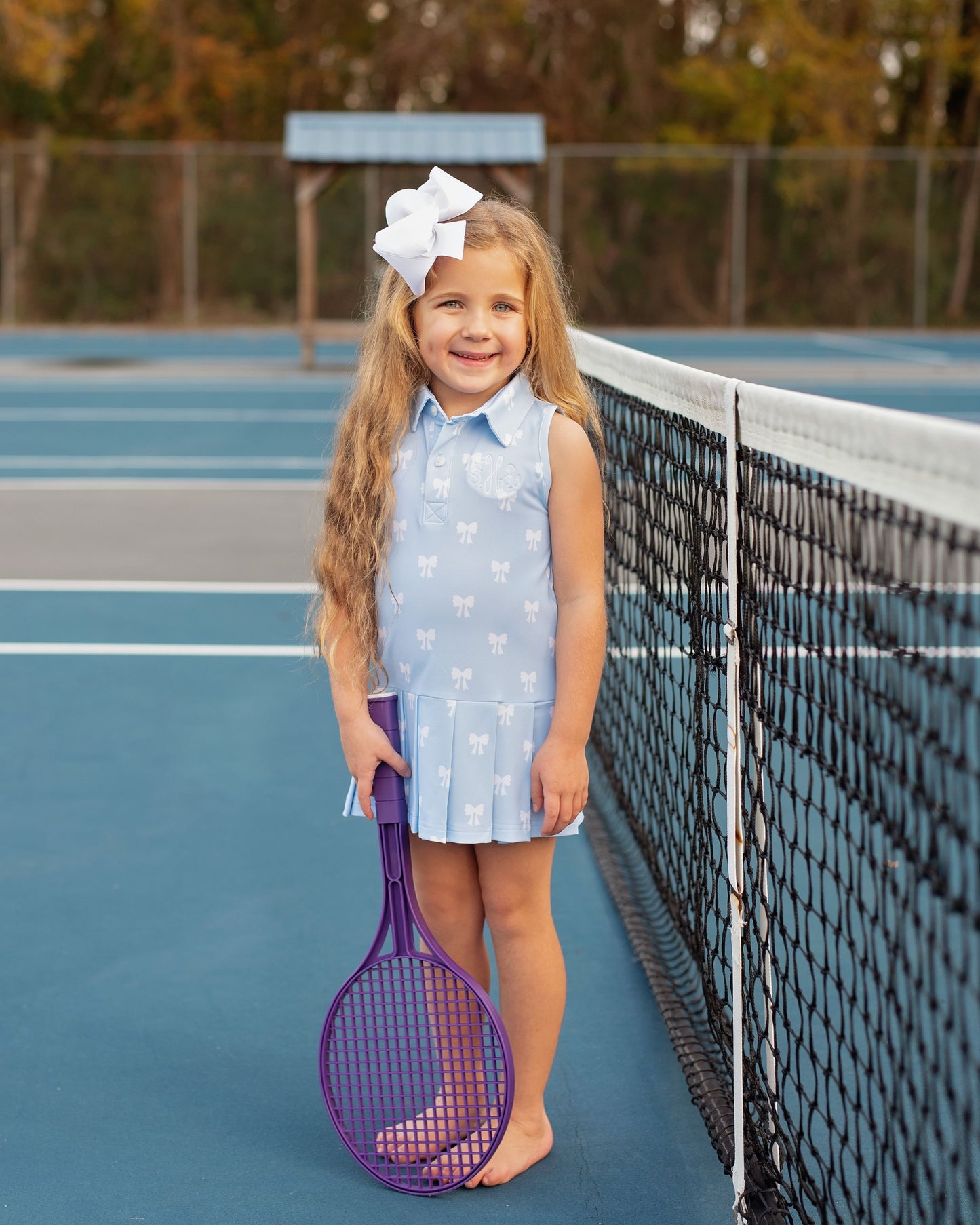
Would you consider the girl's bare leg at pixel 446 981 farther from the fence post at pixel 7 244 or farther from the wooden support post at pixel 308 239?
the fence post at pixel 7 244

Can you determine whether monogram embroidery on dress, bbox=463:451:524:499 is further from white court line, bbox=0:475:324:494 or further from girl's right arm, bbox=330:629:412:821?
white court line, bbox=0:475:324:494

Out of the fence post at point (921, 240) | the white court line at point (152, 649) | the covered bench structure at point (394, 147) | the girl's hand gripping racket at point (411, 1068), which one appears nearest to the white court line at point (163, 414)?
the covered bench structure at point (394, 147)

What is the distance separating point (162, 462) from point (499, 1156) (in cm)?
932

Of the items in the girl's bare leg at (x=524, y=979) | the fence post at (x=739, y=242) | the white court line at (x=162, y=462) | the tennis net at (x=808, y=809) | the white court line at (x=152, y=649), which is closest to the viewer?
the tennis net at (x=808, y=809)

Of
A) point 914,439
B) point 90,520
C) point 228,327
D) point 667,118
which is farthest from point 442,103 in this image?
point 914,439

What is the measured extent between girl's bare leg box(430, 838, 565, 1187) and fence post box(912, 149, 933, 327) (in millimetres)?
21868

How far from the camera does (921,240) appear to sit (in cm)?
2319

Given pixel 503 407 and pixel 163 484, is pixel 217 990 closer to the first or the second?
pixel 503 407

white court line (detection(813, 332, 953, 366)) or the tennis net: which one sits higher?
white court line (detection(813, 332, 953, 366))

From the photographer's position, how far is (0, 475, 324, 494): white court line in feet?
33.4

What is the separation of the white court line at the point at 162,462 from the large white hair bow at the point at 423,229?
8.61 metres

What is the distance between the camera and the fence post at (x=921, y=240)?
898 inches

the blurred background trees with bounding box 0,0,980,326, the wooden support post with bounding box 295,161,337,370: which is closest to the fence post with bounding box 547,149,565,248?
the blurred background trees with bounding box 0,0,980,326

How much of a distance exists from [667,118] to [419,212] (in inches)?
1028
